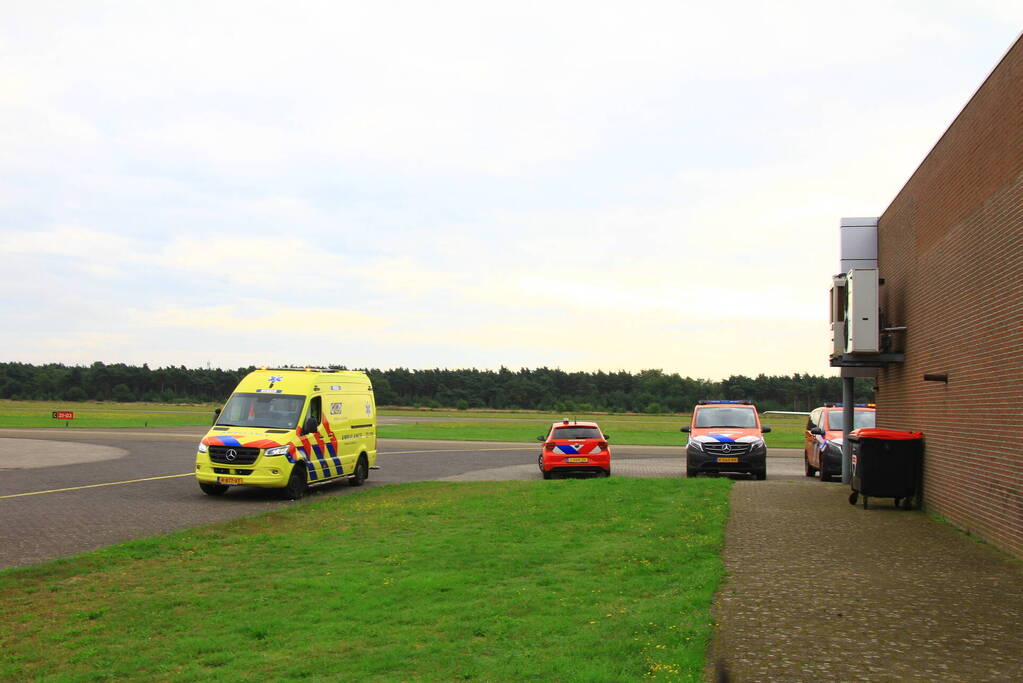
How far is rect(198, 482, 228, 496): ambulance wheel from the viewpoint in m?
17.6

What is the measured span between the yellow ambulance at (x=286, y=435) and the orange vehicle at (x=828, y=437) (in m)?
10.8

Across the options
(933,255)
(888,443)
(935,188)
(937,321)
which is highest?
(935,188)

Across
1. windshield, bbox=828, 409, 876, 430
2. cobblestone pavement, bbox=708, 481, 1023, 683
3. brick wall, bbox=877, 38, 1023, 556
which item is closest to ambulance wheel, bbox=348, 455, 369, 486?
cobblestone pavement, bbox=708, 481, 1023, 683

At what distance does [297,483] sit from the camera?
17734mm

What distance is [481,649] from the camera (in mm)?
6094

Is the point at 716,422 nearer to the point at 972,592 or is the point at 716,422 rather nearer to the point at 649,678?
the point at 972,592

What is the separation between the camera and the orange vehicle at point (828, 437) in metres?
21.2

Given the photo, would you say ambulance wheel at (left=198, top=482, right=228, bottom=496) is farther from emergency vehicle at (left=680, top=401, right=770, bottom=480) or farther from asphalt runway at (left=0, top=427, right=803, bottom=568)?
emergency vehicle at (left=680, top=401, right=770, bottom=480)

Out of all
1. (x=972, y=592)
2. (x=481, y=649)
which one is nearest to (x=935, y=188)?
(x=972, y=592)

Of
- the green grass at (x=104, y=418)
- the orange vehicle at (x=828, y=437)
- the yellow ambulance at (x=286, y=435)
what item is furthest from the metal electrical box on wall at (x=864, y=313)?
the green grass at (x=104, y=418)

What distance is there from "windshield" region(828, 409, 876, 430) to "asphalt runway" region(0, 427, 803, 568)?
1.71 m

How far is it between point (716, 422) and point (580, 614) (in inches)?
631

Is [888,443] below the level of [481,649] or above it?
above

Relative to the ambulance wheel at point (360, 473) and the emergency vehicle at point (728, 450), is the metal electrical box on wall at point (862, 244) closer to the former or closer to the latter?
the emergency vehicle at point (728, 450)
